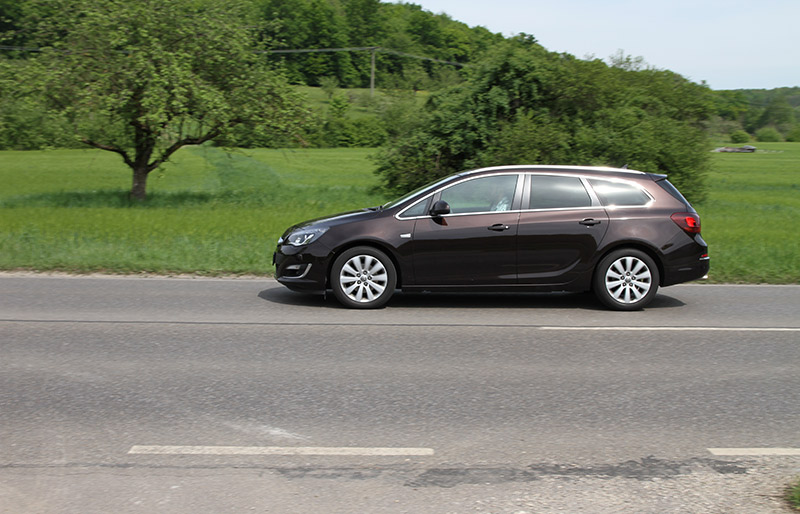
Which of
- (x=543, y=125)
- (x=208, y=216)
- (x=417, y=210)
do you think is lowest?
(x=208, y=216)

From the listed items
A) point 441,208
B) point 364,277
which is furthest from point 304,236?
point 441,208

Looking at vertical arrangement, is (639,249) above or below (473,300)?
above

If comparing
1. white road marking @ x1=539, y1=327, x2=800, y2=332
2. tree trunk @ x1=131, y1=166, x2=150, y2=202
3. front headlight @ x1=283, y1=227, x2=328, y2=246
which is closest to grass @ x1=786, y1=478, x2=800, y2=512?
white road marking @ x1=539, y1=327, x2=800, y2=332

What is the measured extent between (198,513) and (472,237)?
6.08 meters

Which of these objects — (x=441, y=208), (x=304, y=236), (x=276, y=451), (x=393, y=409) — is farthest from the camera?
(x=304, y=236)

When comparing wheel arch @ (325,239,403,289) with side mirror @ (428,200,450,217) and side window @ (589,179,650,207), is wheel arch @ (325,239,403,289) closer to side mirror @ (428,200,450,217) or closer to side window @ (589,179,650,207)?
side mirror @ (428,200,450,217)

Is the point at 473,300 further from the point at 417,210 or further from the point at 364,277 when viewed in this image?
the point at 364,277

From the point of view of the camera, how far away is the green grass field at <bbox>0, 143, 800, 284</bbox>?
13.0 metres

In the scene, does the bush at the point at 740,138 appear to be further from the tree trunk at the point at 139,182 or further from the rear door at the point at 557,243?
the rear door at the point at 557,243

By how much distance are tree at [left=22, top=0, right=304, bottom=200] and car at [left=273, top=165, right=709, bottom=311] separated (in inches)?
533

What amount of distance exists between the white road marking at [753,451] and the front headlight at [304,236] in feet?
18.5

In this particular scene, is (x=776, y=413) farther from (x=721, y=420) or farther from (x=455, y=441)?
(x=455, y=441)

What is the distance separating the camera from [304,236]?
984 cm

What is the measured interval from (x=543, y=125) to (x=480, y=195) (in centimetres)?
1567
